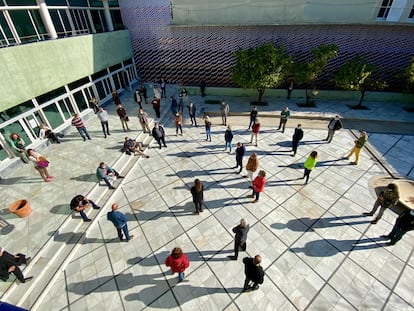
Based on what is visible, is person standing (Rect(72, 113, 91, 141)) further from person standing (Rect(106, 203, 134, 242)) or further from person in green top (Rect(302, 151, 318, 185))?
person in green top (Rect(302, 151, 318, 185))

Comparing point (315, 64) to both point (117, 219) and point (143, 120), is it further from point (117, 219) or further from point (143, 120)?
point (117, 219)

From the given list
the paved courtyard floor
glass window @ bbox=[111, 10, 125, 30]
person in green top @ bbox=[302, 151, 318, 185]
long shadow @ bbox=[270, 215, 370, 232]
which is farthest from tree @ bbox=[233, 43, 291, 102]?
long shadow @ bbox=[270, 215, 370, 232]

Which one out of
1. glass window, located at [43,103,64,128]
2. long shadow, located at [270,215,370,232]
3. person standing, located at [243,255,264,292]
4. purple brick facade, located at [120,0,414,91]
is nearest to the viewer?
person standing, located at [243,255,264,292]

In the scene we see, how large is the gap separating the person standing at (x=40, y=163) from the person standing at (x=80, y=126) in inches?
102

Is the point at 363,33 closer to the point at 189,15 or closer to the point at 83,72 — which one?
the point at 189,15

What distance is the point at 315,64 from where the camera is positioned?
14125 millimetres

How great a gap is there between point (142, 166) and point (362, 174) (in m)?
9.51

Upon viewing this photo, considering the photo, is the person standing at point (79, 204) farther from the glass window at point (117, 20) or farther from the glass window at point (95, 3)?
the glass window at point (117, 20)

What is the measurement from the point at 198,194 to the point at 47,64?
388 inches

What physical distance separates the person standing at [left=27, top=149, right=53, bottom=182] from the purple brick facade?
42.9 ft

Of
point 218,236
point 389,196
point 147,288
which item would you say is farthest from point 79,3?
point 389,196

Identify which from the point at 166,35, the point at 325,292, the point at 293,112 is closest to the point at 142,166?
the point at 325,292

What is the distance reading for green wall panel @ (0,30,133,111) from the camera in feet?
27.2

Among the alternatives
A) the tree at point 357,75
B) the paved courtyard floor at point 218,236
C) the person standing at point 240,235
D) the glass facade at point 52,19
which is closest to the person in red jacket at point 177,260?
the paved courtyard floor at point 218,236
